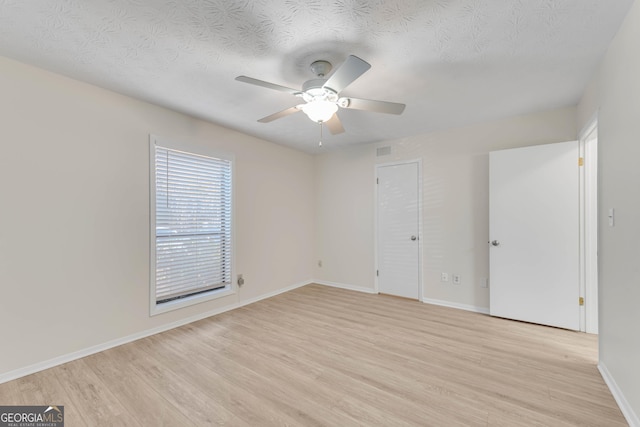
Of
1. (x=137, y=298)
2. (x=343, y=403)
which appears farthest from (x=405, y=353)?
(x=137, y=298)

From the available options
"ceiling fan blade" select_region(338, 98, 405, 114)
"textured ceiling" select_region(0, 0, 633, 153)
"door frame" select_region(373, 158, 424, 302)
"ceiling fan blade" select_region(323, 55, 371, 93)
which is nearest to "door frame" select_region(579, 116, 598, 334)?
"textured ceiling" select_region(0, 0, 633, 153)

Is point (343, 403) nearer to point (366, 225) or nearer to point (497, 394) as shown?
→ point (497, 394)

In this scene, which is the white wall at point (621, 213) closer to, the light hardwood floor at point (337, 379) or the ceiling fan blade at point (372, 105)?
the light hardwood floor at point (337, 379)

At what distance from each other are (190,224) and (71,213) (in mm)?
1074

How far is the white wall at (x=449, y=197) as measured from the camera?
3310 mm

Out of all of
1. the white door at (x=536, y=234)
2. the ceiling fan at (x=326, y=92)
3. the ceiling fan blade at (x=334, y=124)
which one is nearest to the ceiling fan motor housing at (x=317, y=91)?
the ceiling fan at (x=326, y=92)

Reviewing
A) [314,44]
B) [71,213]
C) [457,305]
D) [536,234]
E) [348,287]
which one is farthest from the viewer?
[348,287]

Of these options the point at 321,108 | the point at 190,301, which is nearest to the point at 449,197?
the point at 321,108

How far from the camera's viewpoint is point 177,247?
311 centimetres

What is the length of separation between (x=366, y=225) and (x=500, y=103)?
242 centimetres

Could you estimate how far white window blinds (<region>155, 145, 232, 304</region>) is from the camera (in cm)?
297

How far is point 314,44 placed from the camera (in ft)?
6.07

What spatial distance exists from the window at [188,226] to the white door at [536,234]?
334 centimetres

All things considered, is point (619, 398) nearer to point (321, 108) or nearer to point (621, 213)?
point (621, 213)
